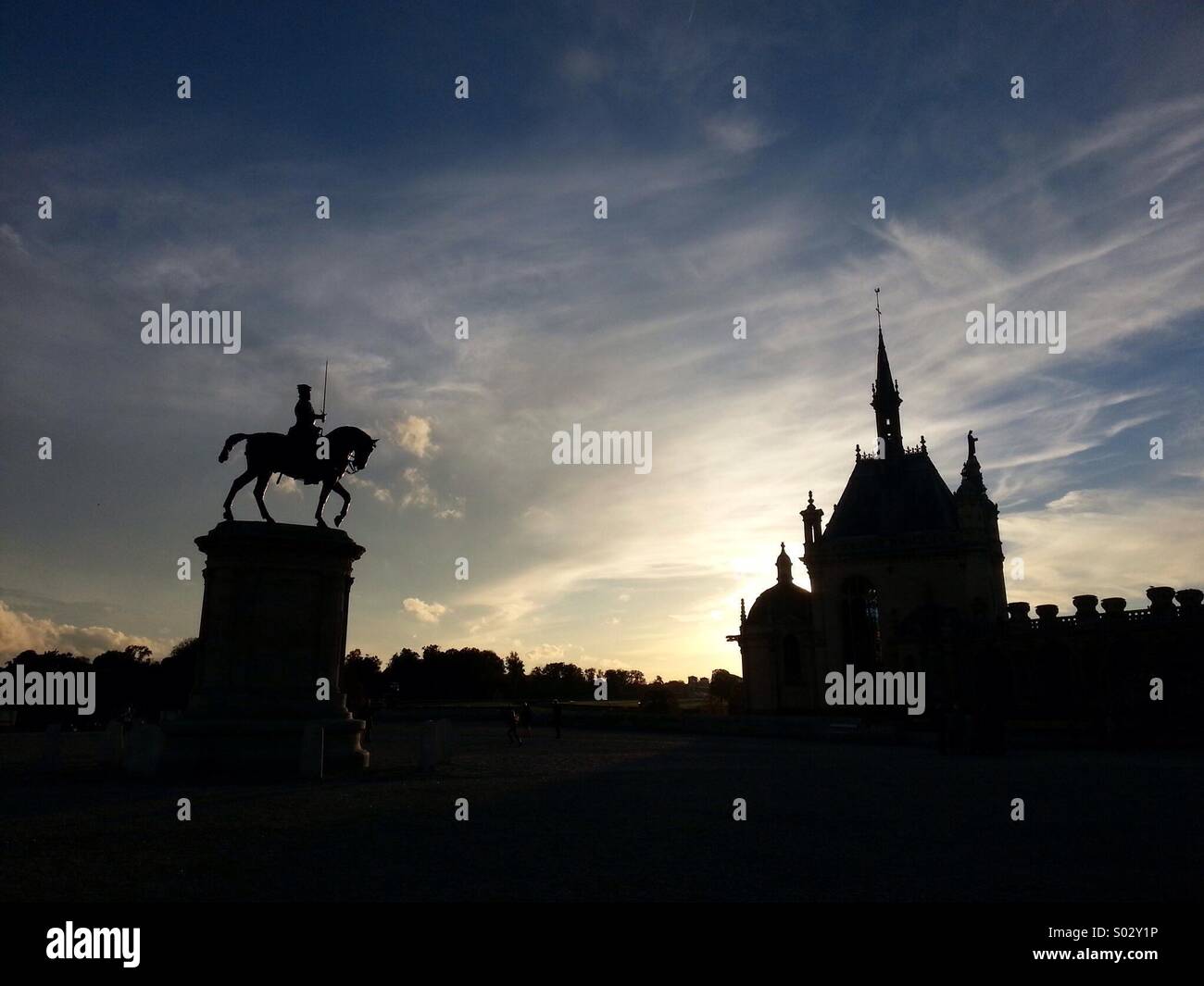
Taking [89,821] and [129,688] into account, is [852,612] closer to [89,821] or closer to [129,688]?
[89,821]

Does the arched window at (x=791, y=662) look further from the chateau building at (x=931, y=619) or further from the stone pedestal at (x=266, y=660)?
the stone pedestal at (x=266, y=660)

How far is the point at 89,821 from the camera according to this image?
41.4 feet

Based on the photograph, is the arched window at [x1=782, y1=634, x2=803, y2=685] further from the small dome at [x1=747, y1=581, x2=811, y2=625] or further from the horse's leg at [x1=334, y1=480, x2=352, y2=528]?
the horse's leg at [x1=334, y1=480, x2=352, y2=528]

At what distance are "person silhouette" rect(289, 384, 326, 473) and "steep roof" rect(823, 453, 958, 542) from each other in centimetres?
5666

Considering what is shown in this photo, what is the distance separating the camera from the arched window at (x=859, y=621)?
225ft

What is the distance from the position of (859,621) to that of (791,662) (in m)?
7.31

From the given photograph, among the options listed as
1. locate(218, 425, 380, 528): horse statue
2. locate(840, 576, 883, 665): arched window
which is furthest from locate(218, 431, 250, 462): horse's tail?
locate(840, 576, 883, 665): arched window

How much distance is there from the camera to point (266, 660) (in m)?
20.1

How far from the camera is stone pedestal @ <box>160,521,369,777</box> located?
18.9 m

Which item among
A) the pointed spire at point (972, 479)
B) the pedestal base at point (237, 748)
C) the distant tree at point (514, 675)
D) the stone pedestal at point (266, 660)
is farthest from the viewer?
the distant tree at point (514, 675)

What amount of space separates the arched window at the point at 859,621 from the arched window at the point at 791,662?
4.84 metres

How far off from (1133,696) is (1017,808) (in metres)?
31.2

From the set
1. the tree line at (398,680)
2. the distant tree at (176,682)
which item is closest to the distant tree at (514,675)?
Answer: the tree line at (398,680)
